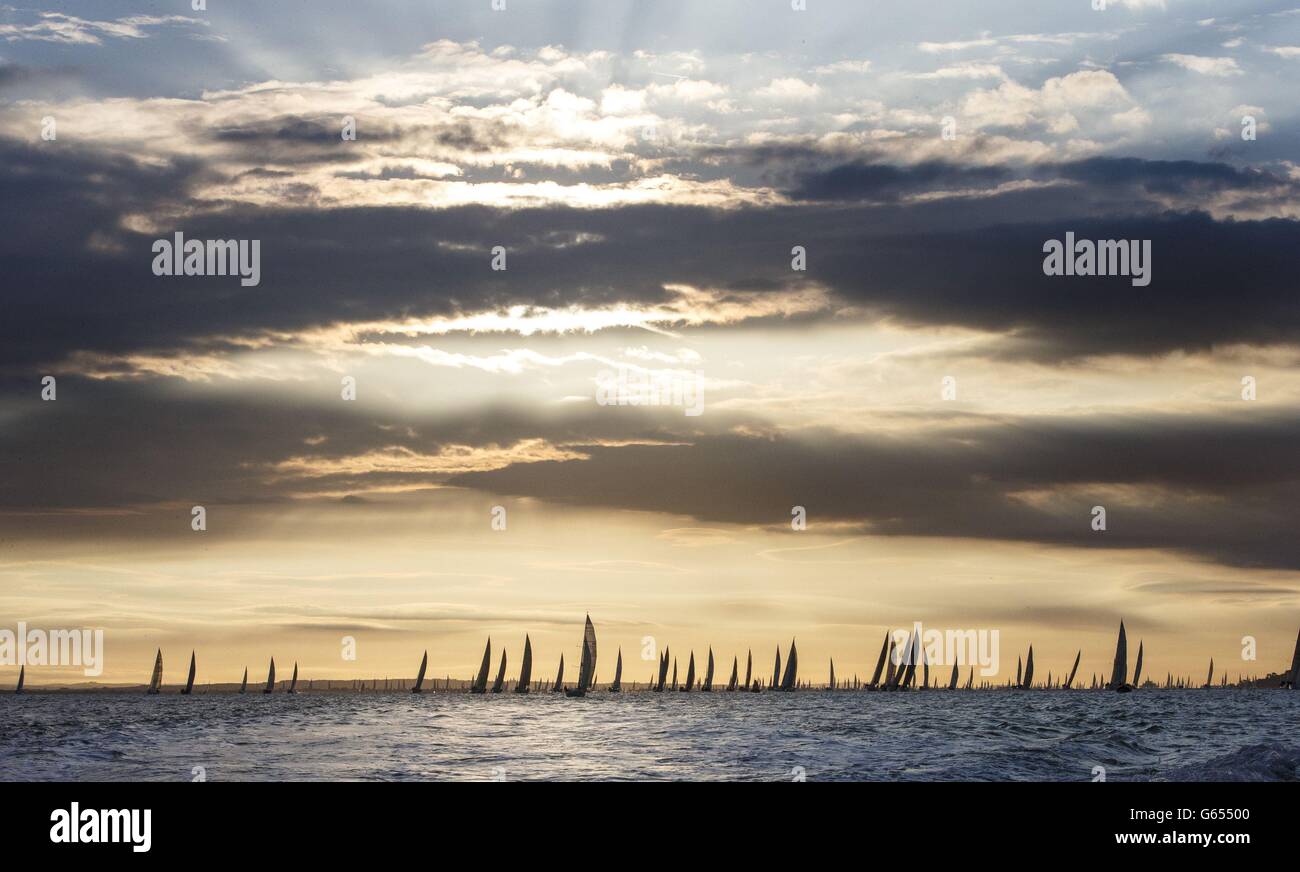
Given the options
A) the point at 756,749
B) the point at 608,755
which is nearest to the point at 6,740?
the point at 608,755

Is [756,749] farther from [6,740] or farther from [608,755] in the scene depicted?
[6,740]

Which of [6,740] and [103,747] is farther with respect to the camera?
[6,740]
